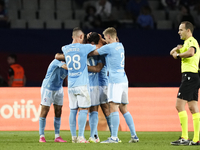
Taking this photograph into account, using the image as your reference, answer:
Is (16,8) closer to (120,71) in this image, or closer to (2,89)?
(2,89)

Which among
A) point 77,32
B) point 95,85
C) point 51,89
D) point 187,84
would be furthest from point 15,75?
point 187,84

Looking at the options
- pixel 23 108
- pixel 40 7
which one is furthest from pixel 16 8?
pixel 23 108

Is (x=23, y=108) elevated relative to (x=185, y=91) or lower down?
lower down

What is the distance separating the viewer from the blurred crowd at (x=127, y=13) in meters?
15.1

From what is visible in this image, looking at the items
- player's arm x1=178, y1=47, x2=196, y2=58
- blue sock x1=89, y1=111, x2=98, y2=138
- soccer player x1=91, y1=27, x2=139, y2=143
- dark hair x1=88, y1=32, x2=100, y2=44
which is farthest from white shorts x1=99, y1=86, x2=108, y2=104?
player's arm x1=178, y1=47, x2=196, y2=58

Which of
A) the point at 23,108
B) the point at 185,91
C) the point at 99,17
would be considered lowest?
the point at 23,108

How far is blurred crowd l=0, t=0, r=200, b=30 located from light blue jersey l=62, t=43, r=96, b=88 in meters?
7.46

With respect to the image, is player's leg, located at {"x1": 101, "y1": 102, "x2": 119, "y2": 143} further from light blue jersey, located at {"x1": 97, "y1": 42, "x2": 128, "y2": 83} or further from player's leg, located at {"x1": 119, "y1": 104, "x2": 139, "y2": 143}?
light blue jersey, located at {"x1": 97, "y1": 42, "x2": 128, "y2": 83}

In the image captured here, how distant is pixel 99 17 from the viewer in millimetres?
15281

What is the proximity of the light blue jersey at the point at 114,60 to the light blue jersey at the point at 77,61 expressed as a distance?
12.1 inches

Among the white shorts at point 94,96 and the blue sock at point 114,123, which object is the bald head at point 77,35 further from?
the blue sock at point 114,123

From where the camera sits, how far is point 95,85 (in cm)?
799

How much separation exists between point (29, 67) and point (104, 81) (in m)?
7.30

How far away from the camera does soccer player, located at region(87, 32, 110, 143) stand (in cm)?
794
